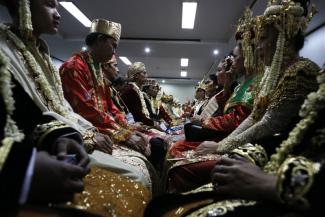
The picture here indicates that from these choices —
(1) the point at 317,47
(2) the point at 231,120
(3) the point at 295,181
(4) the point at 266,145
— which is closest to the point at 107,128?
(2) the point at 231,120

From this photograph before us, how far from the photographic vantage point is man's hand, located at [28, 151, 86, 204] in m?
0.78

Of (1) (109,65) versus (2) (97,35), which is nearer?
(2) (97,35)

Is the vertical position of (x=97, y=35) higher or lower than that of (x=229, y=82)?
higher

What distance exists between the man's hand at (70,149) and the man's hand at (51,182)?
0.45ft

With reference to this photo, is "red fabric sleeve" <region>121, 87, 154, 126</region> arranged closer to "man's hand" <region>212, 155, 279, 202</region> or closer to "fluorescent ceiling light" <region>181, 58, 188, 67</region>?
"man's hand" <region>212, 155, 279, 202</region>

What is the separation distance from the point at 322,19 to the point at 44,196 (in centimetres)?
482

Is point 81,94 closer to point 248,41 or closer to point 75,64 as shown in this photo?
point 75,64

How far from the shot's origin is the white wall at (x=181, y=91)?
19.9 metres

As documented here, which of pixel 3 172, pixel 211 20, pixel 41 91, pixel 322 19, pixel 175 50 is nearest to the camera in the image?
pixel 3 172

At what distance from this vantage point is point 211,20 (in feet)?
24.2

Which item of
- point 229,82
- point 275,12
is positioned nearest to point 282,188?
point 275,12

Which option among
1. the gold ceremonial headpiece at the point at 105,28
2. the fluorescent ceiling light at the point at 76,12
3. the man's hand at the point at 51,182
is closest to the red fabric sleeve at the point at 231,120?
the gold ceremonial headpiece at the point at 105,28

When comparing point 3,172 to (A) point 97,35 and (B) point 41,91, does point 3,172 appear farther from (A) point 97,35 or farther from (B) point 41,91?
(A) point 97,35

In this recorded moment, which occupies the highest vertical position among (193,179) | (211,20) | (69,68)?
(211,20)
